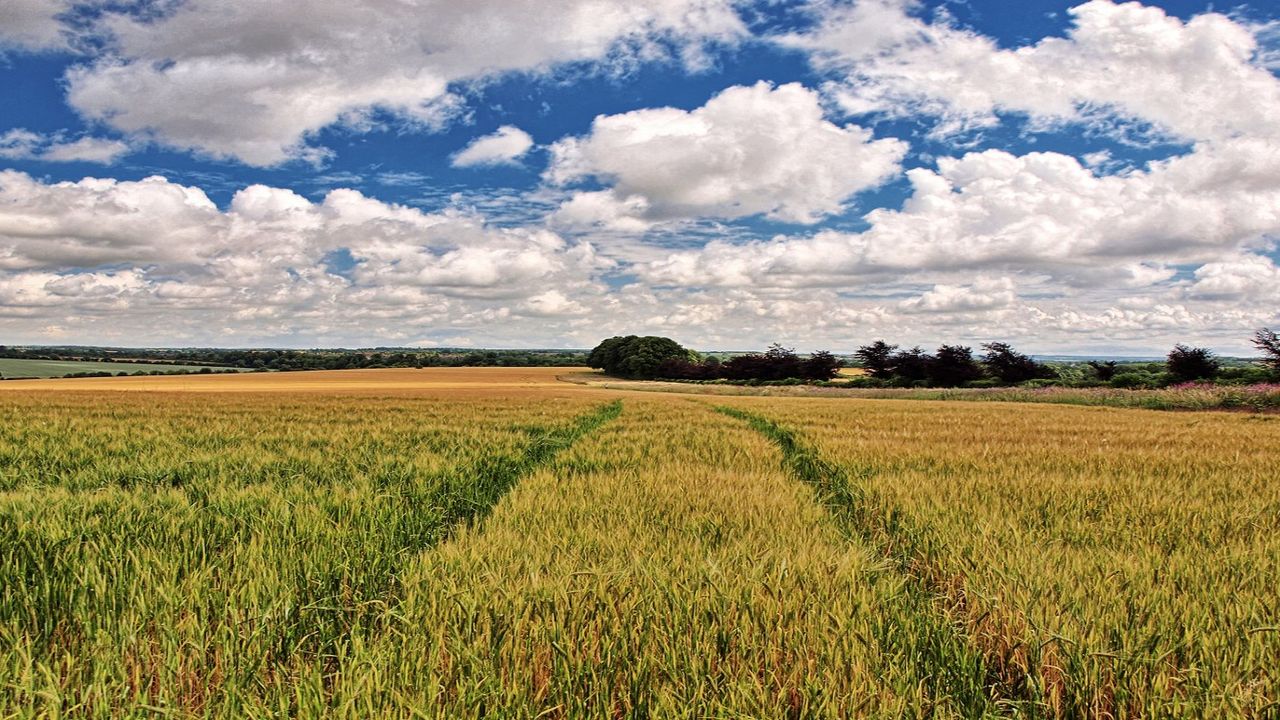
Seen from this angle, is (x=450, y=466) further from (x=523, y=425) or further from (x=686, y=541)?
(x=523, y=425)

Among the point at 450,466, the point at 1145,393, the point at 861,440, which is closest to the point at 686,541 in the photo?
the point at 450,466

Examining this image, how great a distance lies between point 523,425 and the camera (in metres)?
14.5

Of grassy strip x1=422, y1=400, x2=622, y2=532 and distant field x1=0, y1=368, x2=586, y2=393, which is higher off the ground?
grassy strip x1=422, y1=400, x2=622, y2=532

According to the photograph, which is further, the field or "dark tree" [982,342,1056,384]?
"dark tree" [982,342,1056,384]

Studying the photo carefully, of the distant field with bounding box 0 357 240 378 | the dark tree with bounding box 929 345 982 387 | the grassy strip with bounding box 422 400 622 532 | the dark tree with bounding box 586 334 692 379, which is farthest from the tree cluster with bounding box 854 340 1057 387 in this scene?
the distant field with bounding box 0 357 240 378

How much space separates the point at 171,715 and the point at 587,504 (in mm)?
3674

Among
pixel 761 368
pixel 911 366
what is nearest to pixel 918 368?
pixel 911 366

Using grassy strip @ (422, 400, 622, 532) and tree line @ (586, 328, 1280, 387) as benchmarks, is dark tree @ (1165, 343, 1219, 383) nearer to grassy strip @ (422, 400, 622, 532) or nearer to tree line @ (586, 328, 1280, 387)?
tree line @ (586, 328, 1280, 387)

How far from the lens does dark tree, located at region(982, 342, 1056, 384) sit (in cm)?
6106

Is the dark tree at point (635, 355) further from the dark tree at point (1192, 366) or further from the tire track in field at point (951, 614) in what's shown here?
the tire track in field at point (951, 614)

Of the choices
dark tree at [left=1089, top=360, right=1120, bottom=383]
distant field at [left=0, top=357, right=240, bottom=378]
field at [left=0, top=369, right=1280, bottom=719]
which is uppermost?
dark tree at [left=1089, top=360, right=1120, bottom=383]

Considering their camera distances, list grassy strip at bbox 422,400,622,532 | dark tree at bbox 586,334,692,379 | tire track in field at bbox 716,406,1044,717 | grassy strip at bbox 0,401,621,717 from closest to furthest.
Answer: grassy strip at bbox 0,401,621,717 → tire track in field at bbox 716,406,1044,717 → grassy strip at bbox 422,400,622,532 → dark tree at bbox 586,334,692,379

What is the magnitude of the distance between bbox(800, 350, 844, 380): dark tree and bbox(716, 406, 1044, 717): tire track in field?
7256 cm

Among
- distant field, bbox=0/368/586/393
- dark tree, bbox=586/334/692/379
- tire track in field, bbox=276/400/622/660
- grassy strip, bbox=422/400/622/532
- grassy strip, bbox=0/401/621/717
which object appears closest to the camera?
grassy strip, bbox=0/401/621/717
